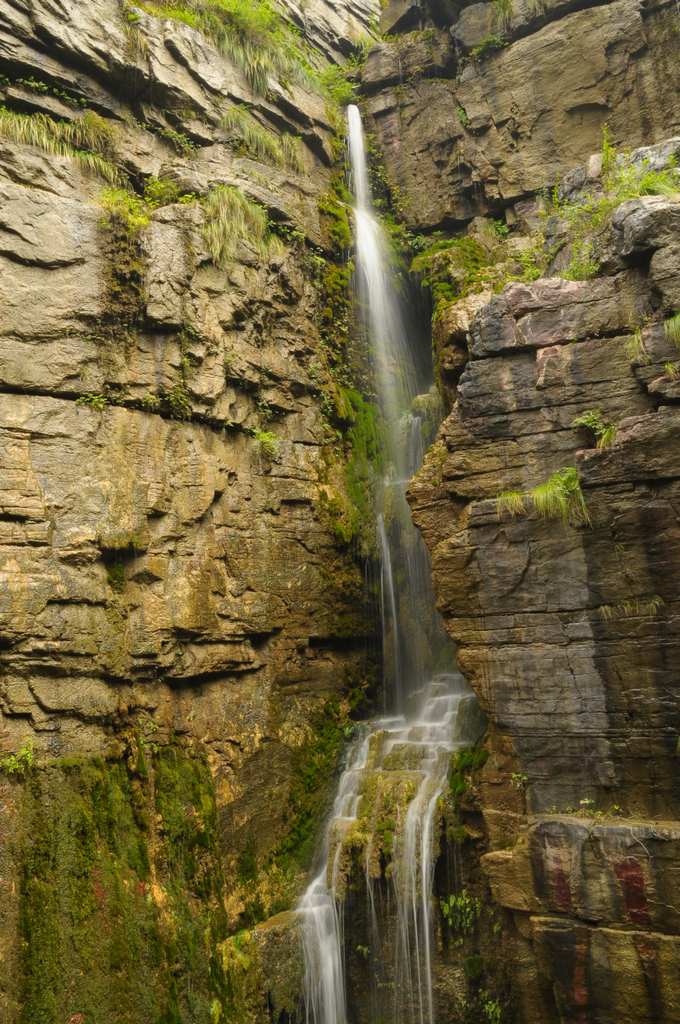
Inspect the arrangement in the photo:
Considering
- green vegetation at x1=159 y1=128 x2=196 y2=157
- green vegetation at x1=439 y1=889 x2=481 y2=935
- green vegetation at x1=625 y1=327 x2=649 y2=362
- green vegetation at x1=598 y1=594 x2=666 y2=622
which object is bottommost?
green vegetation at x1=439 y1=889 x2=481 y2=935

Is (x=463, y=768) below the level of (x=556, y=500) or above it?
below

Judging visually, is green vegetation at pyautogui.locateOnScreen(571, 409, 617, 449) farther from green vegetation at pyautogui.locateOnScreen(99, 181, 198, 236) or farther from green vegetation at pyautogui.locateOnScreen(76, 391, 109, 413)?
green vegetation at pyautogui.locateOnScreen(99, 181, 198, 236)

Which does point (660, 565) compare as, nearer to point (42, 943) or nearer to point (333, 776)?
point (333, 776)

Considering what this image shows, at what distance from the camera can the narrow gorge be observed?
25.7 ft

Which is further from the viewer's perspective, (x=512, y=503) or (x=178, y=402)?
(x=178, y=402)

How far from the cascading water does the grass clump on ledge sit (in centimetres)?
306

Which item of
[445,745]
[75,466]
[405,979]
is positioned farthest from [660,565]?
[75,466]

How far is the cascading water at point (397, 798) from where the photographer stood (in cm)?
863

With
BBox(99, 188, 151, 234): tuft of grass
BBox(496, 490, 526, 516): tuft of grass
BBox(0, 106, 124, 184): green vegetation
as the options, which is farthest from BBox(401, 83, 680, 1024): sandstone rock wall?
BBox(0, 106, 124, 184): green vegetation

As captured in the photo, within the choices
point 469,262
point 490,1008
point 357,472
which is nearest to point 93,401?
point 357,472

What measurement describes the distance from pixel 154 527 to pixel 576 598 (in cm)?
527

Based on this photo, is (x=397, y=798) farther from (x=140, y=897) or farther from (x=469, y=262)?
(x=469, y=262)

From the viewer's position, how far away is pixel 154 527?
988 cm

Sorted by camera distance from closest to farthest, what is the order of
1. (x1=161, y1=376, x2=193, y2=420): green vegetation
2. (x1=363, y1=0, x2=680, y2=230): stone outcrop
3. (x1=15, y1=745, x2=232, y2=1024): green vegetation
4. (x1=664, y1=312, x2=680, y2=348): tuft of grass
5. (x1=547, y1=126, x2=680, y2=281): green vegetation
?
1. (x1=15, y1=745, x2=232, y2=1024): green vegetation
2. (x1=664, y1=312, x2=680, y2=348): tuft of grass
3. (x1=547, y1=126, x2=680, y2=281): green vegetation
4. (x1=161, y1=376, x2=193, y2=420): green vegetation
5. (x1=363, y1=0, x2=680, y2=230): stone outcrop
